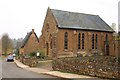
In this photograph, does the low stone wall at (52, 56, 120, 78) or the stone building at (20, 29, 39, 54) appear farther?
the stone building at (20, 29, 39, 54)

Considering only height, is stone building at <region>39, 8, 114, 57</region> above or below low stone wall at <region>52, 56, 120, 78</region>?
above

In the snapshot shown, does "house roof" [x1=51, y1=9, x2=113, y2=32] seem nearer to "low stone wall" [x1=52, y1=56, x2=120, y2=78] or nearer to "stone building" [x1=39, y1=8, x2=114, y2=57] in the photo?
"stone building" [x1=39, y1=8, x2=114, y2=57]

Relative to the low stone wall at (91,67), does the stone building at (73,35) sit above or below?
above

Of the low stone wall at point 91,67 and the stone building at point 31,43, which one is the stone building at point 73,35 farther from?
the low stone wall at point 91,67

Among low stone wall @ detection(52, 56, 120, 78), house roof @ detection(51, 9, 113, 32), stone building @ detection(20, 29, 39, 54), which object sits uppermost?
house roof @ detection(51, 9, 113, 32)

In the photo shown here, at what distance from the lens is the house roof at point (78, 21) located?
45375 millimetres

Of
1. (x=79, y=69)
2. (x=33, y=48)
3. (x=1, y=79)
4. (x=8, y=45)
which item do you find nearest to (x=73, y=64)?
(x=79, y=69)

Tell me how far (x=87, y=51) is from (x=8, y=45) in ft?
182

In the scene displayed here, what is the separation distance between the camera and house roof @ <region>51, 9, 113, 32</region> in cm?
4538

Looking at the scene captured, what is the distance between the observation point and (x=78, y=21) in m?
48.0

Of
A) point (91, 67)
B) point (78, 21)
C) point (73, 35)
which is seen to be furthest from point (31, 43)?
point (91, 67)

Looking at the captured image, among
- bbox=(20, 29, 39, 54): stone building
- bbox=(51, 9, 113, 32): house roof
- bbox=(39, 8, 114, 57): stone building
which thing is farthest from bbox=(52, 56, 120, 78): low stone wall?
bbox=(20, 29, 39, 54): stone building

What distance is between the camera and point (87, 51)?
47.7 metres

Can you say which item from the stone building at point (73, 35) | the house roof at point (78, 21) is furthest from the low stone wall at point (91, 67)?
the house roof at point (78, 21)
